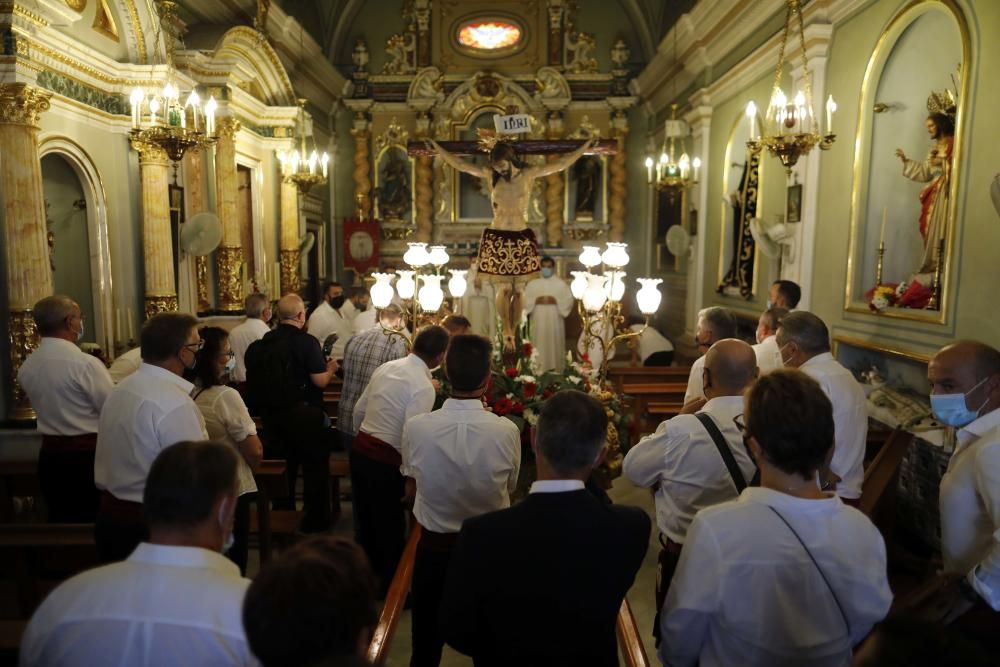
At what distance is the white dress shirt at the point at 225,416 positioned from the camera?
330 centimetres

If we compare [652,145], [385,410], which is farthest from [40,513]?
[652,145]

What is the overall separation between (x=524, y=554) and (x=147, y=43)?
23.0 ft

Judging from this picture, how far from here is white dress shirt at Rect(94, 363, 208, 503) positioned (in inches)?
103

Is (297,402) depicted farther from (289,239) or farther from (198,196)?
(289,239)

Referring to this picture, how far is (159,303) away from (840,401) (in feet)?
21.3

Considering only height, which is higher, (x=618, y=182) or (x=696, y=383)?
(x=618, y=182)

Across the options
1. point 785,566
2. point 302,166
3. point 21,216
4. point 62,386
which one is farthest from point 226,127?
point 785,566

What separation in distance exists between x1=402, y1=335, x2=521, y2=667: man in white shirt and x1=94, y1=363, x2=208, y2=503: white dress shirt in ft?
2.98

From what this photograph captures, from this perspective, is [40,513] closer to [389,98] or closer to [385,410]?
[385,410]

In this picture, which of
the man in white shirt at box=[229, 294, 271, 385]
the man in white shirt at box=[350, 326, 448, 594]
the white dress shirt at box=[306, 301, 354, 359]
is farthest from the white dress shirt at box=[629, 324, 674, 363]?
the man in white shirt at box=[350, 326, 448, 594]

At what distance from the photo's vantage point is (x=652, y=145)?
47.2 ft

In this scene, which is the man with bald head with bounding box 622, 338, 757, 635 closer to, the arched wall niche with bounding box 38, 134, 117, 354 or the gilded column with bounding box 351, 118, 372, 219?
the arched wall niche with bounding box 38, 134, 117, 354

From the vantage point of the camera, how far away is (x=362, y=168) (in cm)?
1498

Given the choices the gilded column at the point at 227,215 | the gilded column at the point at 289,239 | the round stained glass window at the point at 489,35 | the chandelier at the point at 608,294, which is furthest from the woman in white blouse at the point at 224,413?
the round stained glass window at the point at 489,35
